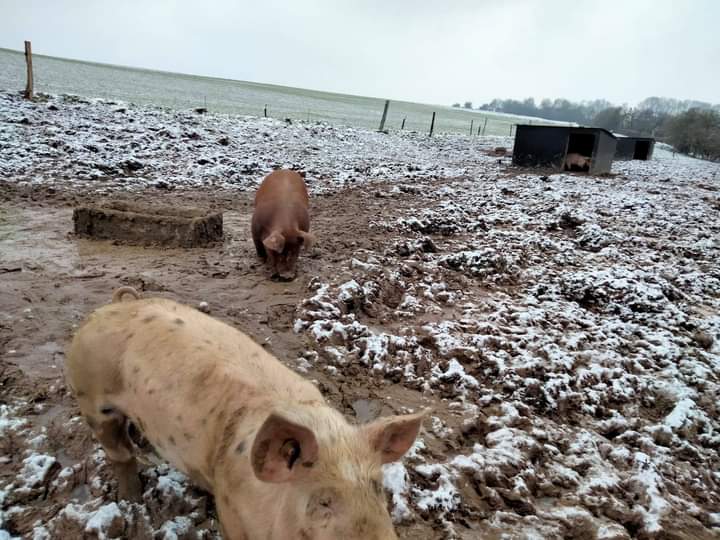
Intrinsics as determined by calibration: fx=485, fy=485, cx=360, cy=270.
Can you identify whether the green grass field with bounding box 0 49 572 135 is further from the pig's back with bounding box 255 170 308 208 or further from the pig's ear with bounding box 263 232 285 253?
the pig's ear with bounding box 263 232 285 253

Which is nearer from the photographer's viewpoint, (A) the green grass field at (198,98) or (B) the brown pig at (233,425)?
(B) the brown pig at (233,425)

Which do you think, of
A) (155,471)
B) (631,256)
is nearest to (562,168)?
(631,256)

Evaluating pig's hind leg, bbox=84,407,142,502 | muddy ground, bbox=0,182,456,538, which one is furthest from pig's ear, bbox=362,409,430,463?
pig's hind leg, bbox=84,407,142,502

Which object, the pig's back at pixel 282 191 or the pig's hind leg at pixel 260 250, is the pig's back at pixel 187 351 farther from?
the pig's back at pixel 282 191

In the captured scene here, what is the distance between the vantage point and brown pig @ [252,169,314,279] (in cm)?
574

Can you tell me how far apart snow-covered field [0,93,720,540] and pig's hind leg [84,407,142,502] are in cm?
9

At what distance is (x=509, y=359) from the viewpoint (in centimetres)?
412

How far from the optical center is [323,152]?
15906 millimetres

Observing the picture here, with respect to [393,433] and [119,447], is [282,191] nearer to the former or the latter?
[119,447]

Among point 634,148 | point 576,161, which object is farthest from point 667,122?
point 576,161

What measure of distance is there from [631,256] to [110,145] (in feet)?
36.8

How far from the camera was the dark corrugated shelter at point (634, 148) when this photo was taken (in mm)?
23906

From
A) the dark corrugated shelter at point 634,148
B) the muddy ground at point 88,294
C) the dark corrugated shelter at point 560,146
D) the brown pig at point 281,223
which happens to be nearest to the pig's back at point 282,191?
the brown pig at point 281,223

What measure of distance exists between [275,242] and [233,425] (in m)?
3.89
